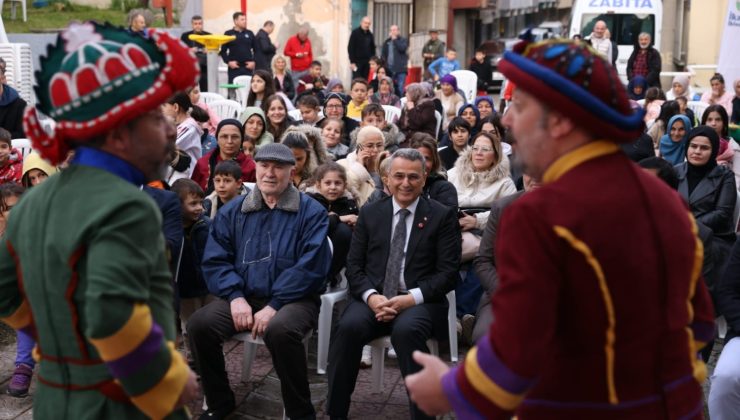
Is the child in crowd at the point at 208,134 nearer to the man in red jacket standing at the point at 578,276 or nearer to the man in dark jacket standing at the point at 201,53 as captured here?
the man in dark jacket standing at the point at 201,53

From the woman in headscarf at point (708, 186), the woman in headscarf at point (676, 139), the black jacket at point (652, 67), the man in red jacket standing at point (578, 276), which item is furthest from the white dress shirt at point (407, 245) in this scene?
the black jacket at point (652, 67)

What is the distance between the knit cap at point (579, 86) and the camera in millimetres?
2410

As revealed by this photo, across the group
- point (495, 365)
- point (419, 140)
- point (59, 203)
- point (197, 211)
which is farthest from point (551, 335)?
point (419, 140)

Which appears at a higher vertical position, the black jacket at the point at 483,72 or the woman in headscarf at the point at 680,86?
the woman in headscarf at the point at 680,86

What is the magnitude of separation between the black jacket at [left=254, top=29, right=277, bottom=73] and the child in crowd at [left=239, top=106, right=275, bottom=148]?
28.8ft

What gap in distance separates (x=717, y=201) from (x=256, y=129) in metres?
3.82

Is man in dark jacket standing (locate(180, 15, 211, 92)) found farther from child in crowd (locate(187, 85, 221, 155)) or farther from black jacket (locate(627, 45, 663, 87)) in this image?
black jacket (locate(627, 45, 663, 87))

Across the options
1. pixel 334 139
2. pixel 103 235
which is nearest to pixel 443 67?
pixel 334 139

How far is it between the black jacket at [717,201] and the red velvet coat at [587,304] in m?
4.86

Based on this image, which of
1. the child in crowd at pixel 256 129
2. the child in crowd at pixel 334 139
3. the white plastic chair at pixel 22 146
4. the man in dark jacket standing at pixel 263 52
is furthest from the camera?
the man in dark jacket standing at pixel 263 52

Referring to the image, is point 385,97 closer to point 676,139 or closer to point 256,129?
point 676,139

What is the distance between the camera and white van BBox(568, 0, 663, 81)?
75.0 ft

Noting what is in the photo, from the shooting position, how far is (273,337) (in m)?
5.40

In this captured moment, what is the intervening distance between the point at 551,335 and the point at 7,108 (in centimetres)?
804
